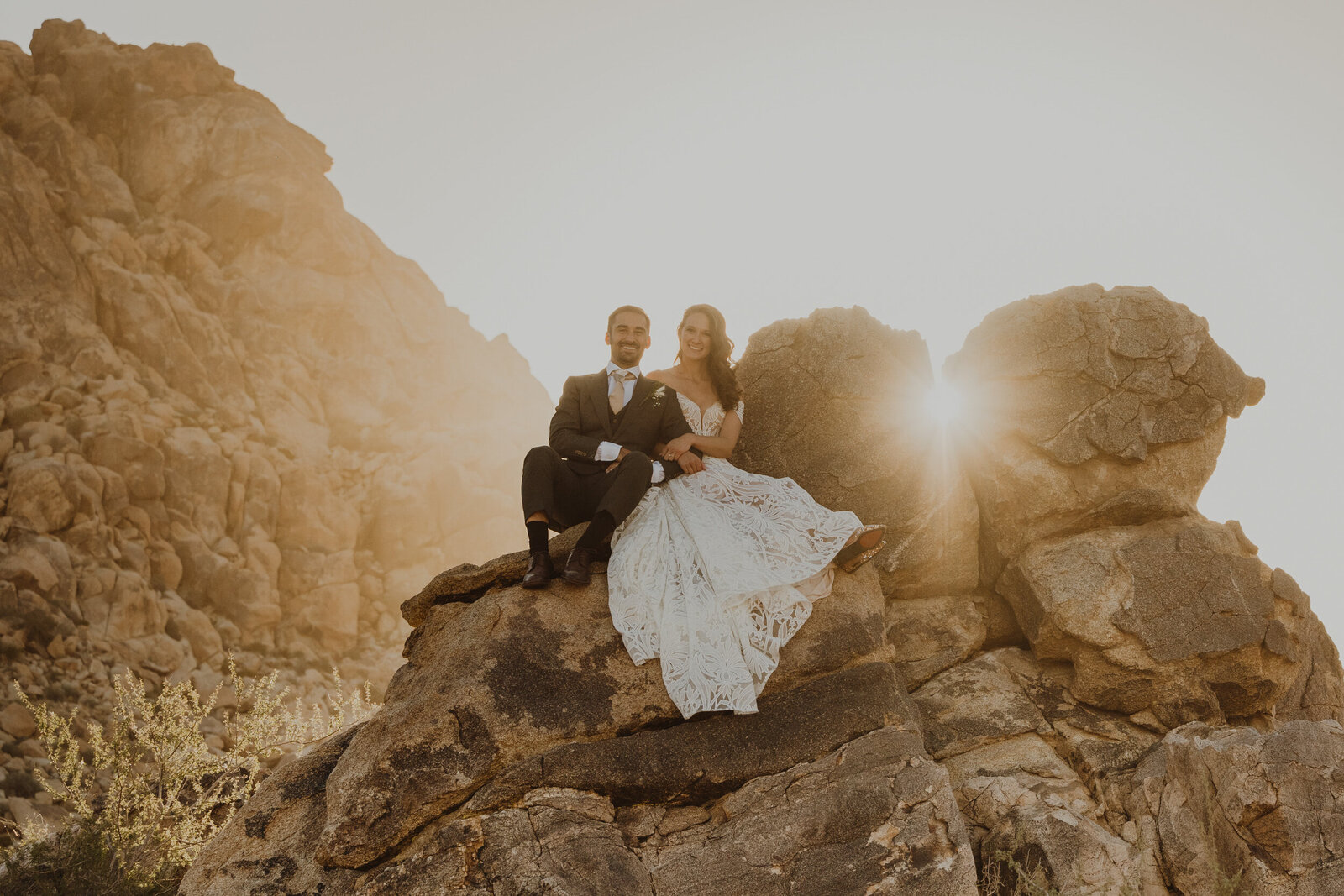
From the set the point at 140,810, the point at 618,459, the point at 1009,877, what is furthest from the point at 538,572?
the point at 140,810

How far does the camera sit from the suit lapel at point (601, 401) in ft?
21.1

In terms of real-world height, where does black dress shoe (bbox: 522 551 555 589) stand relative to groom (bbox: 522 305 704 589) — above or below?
below

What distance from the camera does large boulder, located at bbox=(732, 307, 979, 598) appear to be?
6.71m

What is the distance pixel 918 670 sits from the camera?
624cm

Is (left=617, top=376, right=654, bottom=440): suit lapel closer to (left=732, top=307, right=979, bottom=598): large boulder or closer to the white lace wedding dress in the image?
the white lace wedding dress

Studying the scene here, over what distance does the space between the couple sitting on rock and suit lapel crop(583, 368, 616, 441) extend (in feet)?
0.04

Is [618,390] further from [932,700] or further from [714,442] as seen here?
[932,700]

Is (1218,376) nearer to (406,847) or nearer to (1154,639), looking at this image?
(1154,639)

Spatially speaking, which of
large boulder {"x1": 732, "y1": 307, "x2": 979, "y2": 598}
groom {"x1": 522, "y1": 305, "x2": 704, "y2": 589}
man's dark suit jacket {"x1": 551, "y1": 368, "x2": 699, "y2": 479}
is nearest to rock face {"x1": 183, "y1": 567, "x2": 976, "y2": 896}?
groom {"x1": 522, "y1": 305, "x2": 704, "y2": 589}

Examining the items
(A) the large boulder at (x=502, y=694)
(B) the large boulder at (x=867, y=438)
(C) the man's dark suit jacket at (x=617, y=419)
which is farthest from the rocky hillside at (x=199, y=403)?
(B) the large boulder at (x=867, y=438)

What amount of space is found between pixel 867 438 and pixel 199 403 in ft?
96.6

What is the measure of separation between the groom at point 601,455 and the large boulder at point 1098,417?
2.77 metres

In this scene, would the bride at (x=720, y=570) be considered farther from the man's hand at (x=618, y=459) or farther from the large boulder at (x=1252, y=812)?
the large boulder at (x=1252, y=812)

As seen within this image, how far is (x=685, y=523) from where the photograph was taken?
575 cm
